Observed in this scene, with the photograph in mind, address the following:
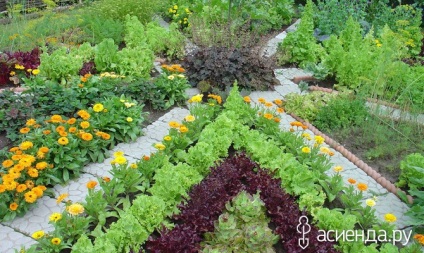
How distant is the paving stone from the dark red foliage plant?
91 cm

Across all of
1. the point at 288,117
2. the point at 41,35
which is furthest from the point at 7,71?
the point at 288,117

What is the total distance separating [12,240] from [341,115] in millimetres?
3840

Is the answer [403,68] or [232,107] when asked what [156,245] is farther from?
[403,68]

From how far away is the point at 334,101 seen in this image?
5.88m

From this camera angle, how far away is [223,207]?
155 inches

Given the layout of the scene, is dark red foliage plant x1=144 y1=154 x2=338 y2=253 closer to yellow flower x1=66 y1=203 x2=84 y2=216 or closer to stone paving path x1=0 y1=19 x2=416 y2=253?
yellow flower x1=66 y1=203 x2=84 y2=216

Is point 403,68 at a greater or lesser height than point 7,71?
greater

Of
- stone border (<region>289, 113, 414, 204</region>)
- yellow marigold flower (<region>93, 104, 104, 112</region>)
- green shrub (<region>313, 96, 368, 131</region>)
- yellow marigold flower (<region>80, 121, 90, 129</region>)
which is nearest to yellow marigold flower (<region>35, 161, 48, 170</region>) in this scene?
yellow marigold flower (<region>80, 121, 90, 129</region>)

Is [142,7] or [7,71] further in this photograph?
[142,7]

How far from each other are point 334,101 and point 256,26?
3232 mm

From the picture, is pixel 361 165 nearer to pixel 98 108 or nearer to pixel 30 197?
pixel 98 108

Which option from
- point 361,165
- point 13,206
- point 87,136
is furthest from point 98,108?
point 361,165

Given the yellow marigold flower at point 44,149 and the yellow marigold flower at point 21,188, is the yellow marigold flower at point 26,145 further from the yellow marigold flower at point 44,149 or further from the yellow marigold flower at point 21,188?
the yellow marigold flower at point 21,188

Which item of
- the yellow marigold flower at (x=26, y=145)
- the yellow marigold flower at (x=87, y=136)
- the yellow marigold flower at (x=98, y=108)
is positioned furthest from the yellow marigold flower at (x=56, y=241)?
the yellow marigold flower at (x=98, y=108)
